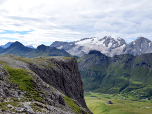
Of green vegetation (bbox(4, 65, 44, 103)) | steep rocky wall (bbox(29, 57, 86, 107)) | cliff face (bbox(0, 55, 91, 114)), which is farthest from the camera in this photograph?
steep rocky wall (bbox(29, 57, 86, 107))

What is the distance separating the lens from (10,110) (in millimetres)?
37938

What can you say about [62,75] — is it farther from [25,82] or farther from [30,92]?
[30,92]

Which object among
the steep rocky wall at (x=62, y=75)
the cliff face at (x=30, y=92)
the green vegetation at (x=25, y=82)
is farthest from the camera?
the steep rocky wall at (x=62, y=75)

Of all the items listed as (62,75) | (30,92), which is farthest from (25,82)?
(62,75)

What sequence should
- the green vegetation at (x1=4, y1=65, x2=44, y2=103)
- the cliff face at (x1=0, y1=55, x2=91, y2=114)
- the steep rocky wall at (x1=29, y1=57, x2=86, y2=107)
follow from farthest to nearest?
1. the steep rocky wall at (x1=29, y1=57, x2=86, y2=107)
2. the green vegetation at (x1=4, y1=65, x2=44, y2=103)
3. the cliff face at (x1=0, y1=55, x2=91, y2=114)

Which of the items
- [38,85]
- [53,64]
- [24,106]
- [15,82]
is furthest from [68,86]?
[24,106]

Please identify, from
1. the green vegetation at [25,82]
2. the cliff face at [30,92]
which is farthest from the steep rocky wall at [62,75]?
the green vegetation at [25,82]

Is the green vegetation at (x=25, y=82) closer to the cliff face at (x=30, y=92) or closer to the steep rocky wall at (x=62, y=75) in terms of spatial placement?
the cliff face at (x=30, y=92)

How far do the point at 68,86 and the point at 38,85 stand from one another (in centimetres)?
8172

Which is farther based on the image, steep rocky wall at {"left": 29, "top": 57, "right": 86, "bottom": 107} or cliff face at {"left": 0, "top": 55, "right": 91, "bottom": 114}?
steep rocky wall at {"left": 29, "top": 57, "right": 86, "bottom": 107}

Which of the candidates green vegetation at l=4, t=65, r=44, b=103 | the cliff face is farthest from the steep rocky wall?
green vegetation at l=4, t=65, r=44, b=103

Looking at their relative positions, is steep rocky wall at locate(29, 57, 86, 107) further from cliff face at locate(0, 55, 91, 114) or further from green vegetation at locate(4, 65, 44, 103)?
green vegetation at locate(4, 65, 44, 103)

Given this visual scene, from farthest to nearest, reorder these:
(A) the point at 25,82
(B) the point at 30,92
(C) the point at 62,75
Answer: (C) the point at 62,75
(A) the point at 25,82
(B) the point at 30,92

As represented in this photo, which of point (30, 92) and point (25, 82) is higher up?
point (25, 82)
